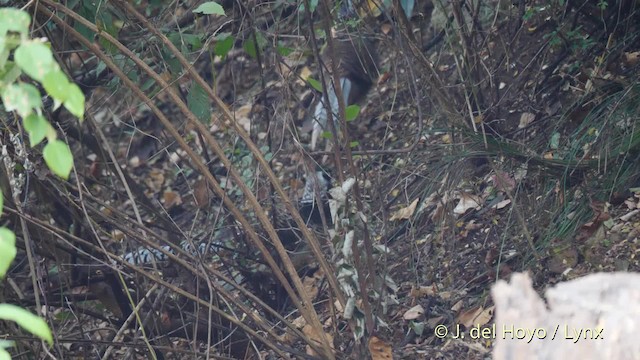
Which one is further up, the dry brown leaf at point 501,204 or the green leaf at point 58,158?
the green leaf at point 58,158

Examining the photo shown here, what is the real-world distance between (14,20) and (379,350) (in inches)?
75.0

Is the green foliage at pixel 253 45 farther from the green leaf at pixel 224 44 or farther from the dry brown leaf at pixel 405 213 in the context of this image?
the dry brown leaf at pixel 405 213

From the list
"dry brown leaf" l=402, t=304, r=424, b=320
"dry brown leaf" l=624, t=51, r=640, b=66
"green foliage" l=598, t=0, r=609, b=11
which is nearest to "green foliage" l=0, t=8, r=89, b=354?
Result: "dry brown leaf" l=402, t=304, r=424, b=320

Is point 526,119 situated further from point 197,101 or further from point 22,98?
point 22,98

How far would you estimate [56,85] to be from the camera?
130 centimetres

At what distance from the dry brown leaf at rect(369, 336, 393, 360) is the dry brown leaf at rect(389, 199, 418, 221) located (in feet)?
2.07

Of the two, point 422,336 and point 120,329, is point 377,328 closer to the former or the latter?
point 422,336

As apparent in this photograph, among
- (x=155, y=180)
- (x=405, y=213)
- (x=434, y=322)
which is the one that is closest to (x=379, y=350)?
(x=434, y=322)

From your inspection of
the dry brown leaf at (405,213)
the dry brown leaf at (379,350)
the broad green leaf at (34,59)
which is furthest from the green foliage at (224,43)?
the broad green leaf at (34,59)

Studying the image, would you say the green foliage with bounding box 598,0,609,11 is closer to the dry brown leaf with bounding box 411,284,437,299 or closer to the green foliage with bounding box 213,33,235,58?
the dry brown leaf with bounding box 411,284,437,299

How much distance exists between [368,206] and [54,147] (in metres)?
1.74

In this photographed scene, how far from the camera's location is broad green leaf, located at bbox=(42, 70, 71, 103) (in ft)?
4.20

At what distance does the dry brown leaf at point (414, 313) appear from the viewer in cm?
336

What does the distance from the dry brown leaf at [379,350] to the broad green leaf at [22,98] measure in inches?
69.3
